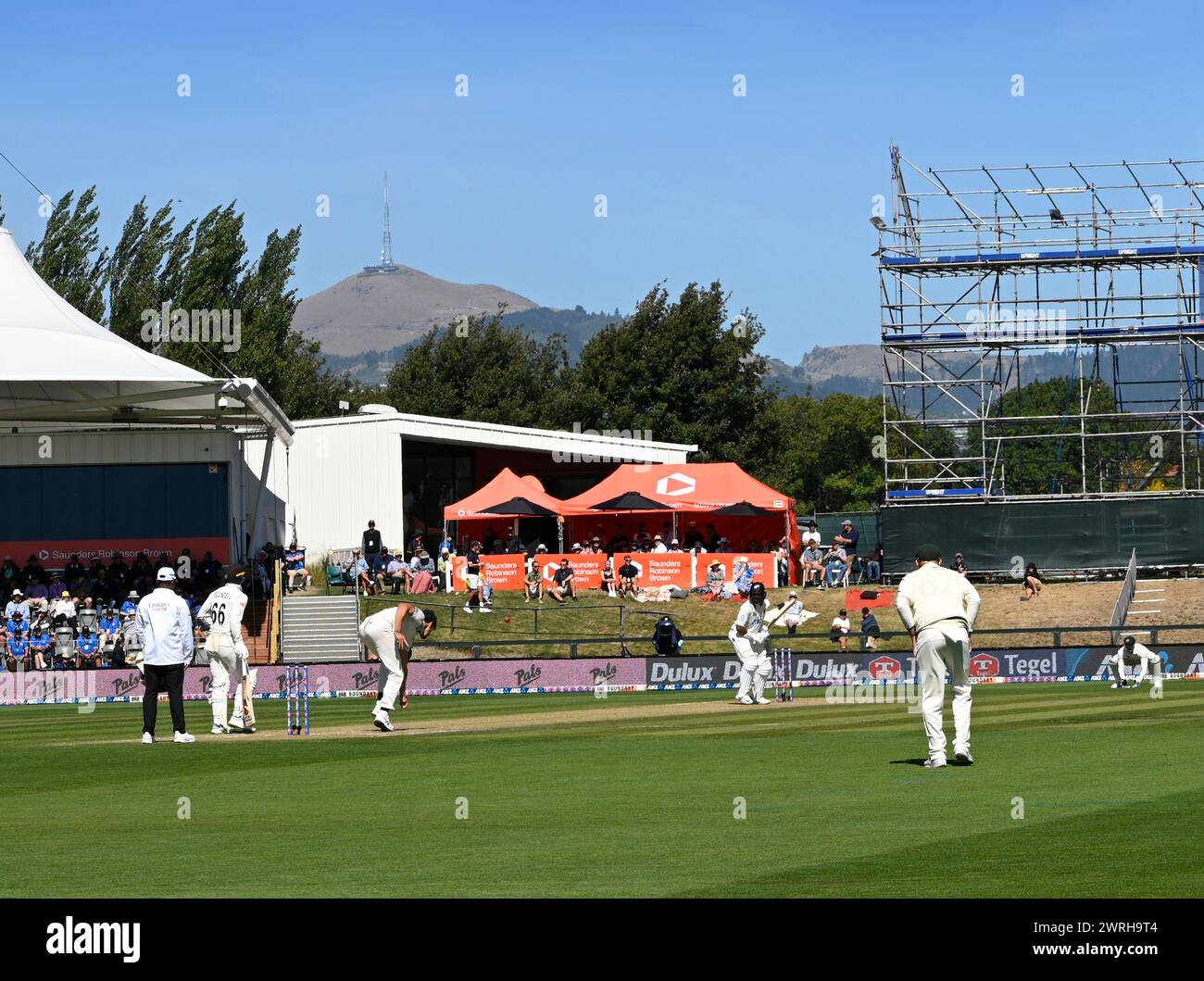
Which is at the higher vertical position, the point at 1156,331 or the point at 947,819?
the point at 1156,331

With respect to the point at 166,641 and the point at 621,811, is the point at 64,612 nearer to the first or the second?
the point at 166,641

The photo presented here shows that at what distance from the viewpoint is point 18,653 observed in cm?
3934

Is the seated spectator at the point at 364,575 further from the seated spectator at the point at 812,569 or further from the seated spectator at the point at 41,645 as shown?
the seated spectator at the point at 812,569

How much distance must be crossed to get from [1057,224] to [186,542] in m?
28.7

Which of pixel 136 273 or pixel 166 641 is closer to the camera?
pixel 166 641

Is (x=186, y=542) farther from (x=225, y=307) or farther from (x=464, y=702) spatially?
(x=225, y=307)

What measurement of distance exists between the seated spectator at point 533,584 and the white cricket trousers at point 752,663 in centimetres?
2044

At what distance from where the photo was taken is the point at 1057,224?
55031 millimetres

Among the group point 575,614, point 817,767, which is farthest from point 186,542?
point 817,767

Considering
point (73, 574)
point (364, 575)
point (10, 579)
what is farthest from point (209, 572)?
point (10, 579)

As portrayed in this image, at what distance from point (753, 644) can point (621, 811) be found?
1431cm

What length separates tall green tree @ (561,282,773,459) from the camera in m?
85.4
